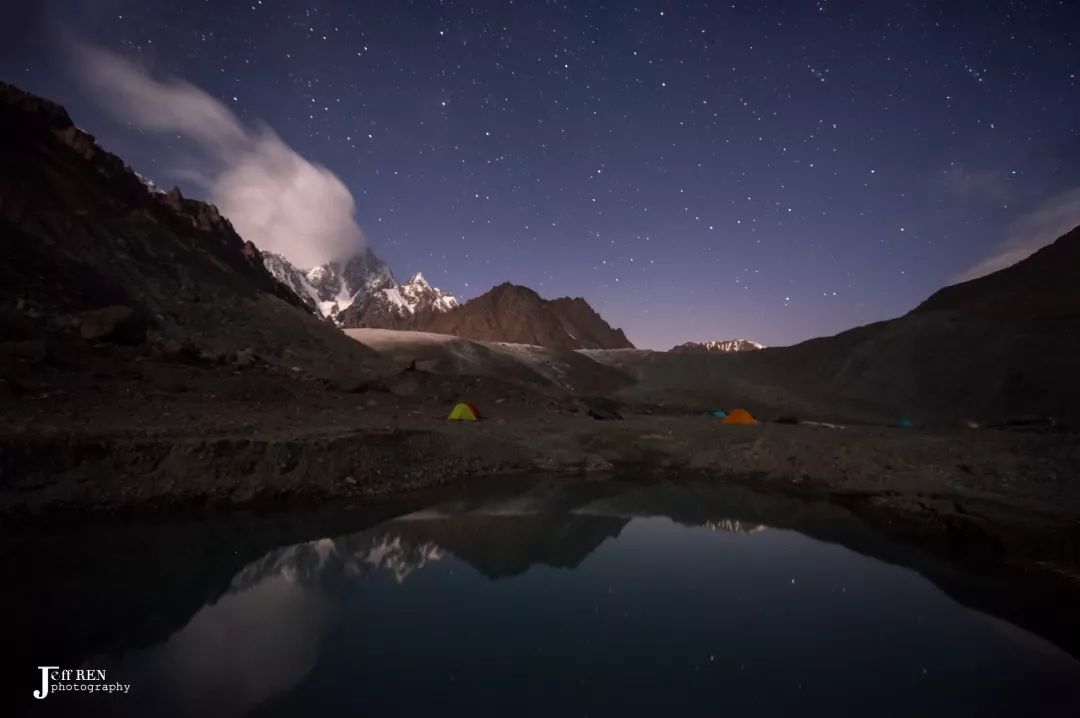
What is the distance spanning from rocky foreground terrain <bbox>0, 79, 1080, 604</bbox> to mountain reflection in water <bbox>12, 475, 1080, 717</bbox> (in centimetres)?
409

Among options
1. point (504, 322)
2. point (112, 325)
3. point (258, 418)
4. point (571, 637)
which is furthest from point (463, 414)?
point (504, 322)

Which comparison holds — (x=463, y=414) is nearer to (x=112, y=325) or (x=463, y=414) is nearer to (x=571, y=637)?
(x=112, y=325)

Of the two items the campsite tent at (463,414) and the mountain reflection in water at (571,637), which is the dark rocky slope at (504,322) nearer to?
the campsite tent at (463,414)

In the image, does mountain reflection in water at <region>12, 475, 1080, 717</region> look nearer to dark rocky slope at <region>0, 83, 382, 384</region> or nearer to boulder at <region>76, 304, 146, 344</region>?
dark rocky slope at <region>0, 83, 382, 384</region>

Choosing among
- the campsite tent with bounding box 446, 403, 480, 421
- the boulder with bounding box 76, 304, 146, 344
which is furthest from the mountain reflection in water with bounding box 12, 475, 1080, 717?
the boulder with bounding box 76, 304, 146, 344

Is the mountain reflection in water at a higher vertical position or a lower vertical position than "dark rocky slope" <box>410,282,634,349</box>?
lower

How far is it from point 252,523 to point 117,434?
495 cm

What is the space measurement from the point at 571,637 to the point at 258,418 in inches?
608

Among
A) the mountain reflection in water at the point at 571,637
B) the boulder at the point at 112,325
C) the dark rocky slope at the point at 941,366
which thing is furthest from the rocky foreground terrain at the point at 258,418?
the mountain reflection in water at the point at 571,637

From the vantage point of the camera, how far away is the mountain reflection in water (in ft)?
19.4

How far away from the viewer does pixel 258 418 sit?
18.5 m

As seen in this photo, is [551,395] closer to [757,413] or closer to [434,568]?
[434,568]

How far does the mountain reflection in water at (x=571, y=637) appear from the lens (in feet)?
19.4

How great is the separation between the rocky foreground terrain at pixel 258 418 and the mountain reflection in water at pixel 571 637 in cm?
409
